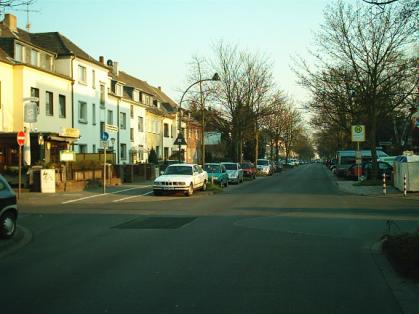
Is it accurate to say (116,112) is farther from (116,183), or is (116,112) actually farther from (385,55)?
(385,55)

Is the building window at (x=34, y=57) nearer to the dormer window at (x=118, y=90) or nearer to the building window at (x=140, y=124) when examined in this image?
the dormer window at (x=118, y=90)

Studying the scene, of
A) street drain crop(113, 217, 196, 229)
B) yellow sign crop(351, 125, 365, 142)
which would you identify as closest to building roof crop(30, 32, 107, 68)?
yellow sign crop(351, 125, 365, 142)

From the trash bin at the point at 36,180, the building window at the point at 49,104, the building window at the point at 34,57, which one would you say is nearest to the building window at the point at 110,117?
the building window at the point at 49,104

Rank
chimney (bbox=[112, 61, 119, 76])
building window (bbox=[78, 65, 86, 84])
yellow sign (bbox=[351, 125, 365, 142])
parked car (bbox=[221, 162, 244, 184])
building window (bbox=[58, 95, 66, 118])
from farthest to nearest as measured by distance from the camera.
→ chimney (bbox=[112, 61, 119, 76]) < building window (bbox=[78, 65, 86, 84]) < building window (bbox=[58, 95, 66, 118]) < parked car (bbox=[221, 162, 244, 184]) < yellow sign (bbox=[351, 125, 365, 142])

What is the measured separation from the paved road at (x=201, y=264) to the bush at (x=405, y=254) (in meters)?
0.34

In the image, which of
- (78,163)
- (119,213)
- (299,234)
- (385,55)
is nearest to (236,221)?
(299,234)

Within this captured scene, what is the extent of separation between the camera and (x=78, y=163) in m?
30.2

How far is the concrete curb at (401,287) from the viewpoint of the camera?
6.21m

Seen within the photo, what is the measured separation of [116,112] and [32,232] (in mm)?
40491

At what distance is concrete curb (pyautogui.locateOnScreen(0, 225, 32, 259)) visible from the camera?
10.3 metres

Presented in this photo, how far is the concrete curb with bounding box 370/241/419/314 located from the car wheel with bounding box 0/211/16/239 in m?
7.46

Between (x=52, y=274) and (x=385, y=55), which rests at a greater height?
(x=385, y=55)

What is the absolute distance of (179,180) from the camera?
25000 mm

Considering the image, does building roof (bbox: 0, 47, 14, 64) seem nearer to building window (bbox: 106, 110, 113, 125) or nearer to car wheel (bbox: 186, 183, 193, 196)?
car wheel (bbox: 186, 183, 193, 196)
